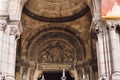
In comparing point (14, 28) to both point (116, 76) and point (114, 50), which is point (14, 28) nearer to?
point (114, 50)

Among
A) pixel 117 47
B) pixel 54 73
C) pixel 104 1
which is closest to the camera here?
pixel 117 47

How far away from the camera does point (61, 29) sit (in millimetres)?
18672

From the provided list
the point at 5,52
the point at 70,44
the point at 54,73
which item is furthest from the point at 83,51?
the point at 5,52

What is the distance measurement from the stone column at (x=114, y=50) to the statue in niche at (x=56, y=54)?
5979 millimetres

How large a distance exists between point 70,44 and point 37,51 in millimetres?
2184

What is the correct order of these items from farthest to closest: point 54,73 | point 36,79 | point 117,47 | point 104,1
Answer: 1. point 54,73
2. point 36,79
3. point 104,1
4. point 117,47

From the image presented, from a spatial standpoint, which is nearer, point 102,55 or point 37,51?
point 102,55

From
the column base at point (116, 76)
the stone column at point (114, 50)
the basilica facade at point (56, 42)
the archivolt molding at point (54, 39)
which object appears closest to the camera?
the column base at point (116, 76)

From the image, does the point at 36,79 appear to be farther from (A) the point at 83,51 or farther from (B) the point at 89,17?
(B) the point at 89,17

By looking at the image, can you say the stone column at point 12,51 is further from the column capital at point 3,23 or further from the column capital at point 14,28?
the column capital at point 3,23

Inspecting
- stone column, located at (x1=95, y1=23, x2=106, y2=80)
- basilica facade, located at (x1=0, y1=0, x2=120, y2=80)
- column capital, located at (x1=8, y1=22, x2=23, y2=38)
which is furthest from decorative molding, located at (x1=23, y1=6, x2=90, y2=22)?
stone column, located at (x1=95, y1=23, x2=106, y2=80)

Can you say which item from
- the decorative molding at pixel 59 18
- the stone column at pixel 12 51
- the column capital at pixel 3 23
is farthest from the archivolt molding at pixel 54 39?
the column capital at pixel 3 23

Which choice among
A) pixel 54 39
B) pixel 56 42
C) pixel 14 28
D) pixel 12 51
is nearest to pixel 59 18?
pixel 54 39

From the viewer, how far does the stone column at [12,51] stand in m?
12.3
